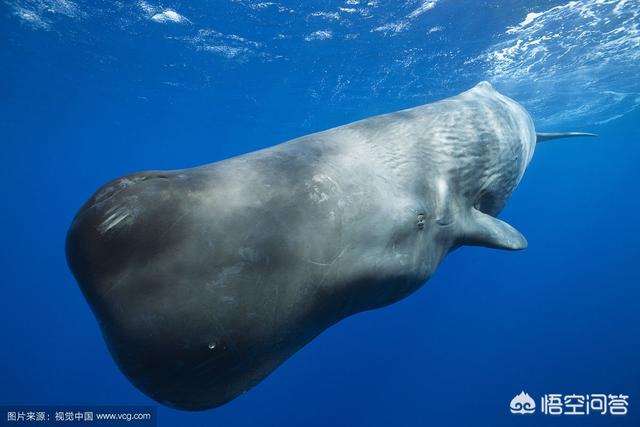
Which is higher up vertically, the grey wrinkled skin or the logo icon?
the logo icon

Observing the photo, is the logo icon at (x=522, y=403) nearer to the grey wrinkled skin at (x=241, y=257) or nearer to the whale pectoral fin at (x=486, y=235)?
the whale pectoral fin at (x=486, y=235)

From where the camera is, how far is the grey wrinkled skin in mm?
1941

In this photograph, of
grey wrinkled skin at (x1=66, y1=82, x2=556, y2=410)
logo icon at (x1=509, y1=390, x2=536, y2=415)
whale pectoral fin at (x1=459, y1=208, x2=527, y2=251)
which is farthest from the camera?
logo icon at (x1=509, y1=390, x2=536, y2=415)

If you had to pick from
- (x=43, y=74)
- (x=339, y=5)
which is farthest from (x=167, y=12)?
(x=43, y=74)

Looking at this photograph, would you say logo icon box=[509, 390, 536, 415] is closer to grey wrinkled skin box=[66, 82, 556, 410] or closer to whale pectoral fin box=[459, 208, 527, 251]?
whale pectoral fin box=[459, 208, 527, 251]

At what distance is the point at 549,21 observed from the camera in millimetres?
17703

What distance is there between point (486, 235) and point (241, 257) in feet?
9.36

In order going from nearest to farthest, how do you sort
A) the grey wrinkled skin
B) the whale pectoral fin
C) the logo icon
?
the grey wrinkled skin → the whale pectoral fin → the logo icon

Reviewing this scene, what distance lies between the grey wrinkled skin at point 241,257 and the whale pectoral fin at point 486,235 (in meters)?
0.77

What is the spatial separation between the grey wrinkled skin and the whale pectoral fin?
30.5 inches

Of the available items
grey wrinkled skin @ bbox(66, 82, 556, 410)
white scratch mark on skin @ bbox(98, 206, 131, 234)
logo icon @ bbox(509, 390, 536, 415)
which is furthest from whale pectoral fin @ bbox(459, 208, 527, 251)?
logo icon @ bbox(509, 390, 536, 415)

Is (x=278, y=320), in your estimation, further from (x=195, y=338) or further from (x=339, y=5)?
(x=339, y=5)

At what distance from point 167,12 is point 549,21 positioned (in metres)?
17.1

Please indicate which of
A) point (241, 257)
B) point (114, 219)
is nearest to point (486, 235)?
point (241, 257)
